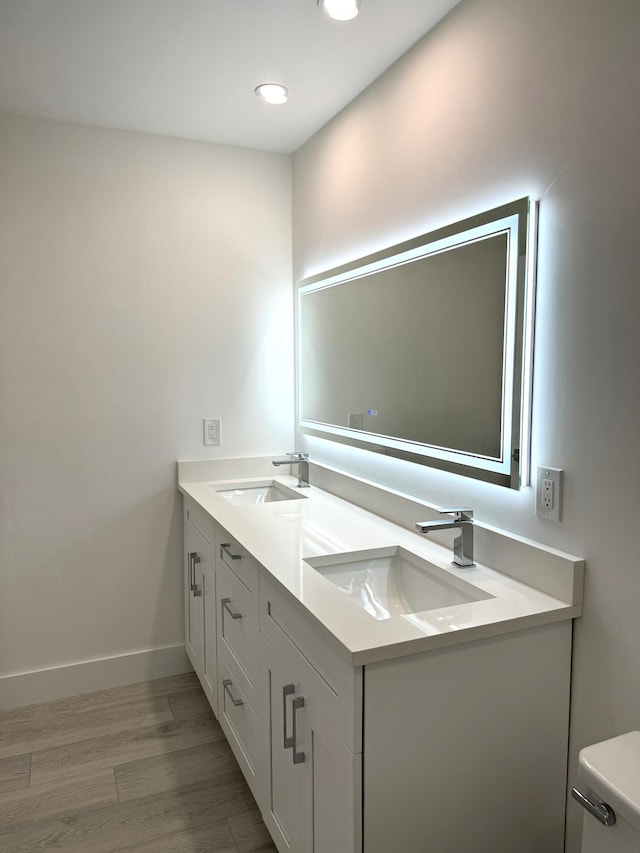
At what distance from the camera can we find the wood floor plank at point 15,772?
2148 mm

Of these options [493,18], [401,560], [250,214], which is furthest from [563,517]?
[250,214]

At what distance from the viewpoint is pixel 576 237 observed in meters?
1.39

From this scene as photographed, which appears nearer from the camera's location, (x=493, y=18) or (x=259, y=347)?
(x=493, y=18)

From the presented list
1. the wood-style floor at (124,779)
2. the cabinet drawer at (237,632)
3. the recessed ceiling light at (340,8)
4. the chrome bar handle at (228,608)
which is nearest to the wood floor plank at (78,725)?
the wood-style floor at (124,779)

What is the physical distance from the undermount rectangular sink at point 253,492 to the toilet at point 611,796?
5.72 ft

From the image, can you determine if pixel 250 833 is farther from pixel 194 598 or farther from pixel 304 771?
pixel 194 598

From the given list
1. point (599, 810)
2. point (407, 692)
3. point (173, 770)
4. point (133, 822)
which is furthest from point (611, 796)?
point (173, 770)

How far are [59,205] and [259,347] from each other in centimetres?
104

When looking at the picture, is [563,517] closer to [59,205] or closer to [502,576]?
[502,576]

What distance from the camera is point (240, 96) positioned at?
234 centimetres

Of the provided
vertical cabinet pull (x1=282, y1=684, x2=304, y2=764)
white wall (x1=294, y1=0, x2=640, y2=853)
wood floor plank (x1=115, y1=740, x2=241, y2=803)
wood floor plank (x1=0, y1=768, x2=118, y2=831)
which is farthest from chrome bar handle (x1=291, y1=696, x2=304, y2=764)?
wood floor plank (x1=0, y1=768, x2=118, y2=831)

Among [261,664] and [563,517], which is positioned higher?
[563,517]

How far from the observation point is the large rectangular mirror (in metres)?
1.55

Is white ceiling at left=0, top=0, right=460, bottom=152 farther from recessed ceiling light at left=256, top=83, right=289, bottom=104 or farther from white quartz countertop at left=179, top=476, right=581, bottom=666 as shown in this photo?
white quartz countertop at left=179, top=476, right=581, bottom=666
